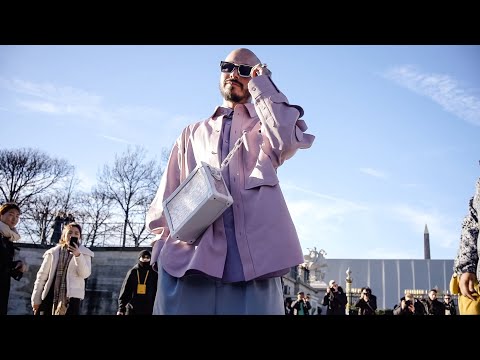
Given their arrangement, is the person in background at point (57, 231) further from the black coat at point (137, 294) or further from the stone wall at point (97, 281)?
the black coat at point (137, 294)

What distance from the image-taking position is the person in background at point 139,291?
9.12 metres

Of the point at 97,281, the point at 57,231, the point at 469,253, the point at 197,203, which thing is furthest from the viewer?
the point at 57,231

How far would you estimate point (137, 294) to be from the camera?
920 cm

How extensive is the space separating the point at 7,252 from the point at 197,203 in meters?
4.34

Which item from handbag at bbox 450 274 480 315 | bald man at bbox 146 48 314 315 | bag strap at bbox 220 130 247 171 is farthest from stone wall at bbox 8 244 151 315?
bag strap at bbox 220 130 247 171

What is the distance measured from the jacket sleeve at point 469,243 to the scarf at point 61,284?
5621mm

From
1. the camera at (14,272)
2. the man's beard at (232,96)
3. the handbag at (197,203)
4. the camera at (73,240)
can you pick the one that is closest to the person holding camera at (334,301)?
the camera at (73,240)

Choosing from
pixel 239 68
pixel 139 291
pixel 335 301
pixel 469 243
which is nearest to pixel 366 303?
pixel 335 301

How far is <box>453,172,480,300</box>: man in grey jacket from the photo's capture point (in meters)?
3.79

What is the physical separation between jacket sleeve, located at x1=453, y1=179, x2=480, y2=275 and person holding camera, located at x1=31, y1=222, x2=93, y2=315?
5586mm

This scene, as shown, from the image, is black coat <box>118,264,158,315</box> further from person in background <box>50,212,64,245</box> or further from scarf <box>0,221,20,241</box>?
person in background <box>50,212,64,245</box>

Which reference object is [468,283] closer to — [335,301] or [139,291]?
[139,291]

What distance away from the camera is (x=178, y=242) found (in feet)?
11.5
